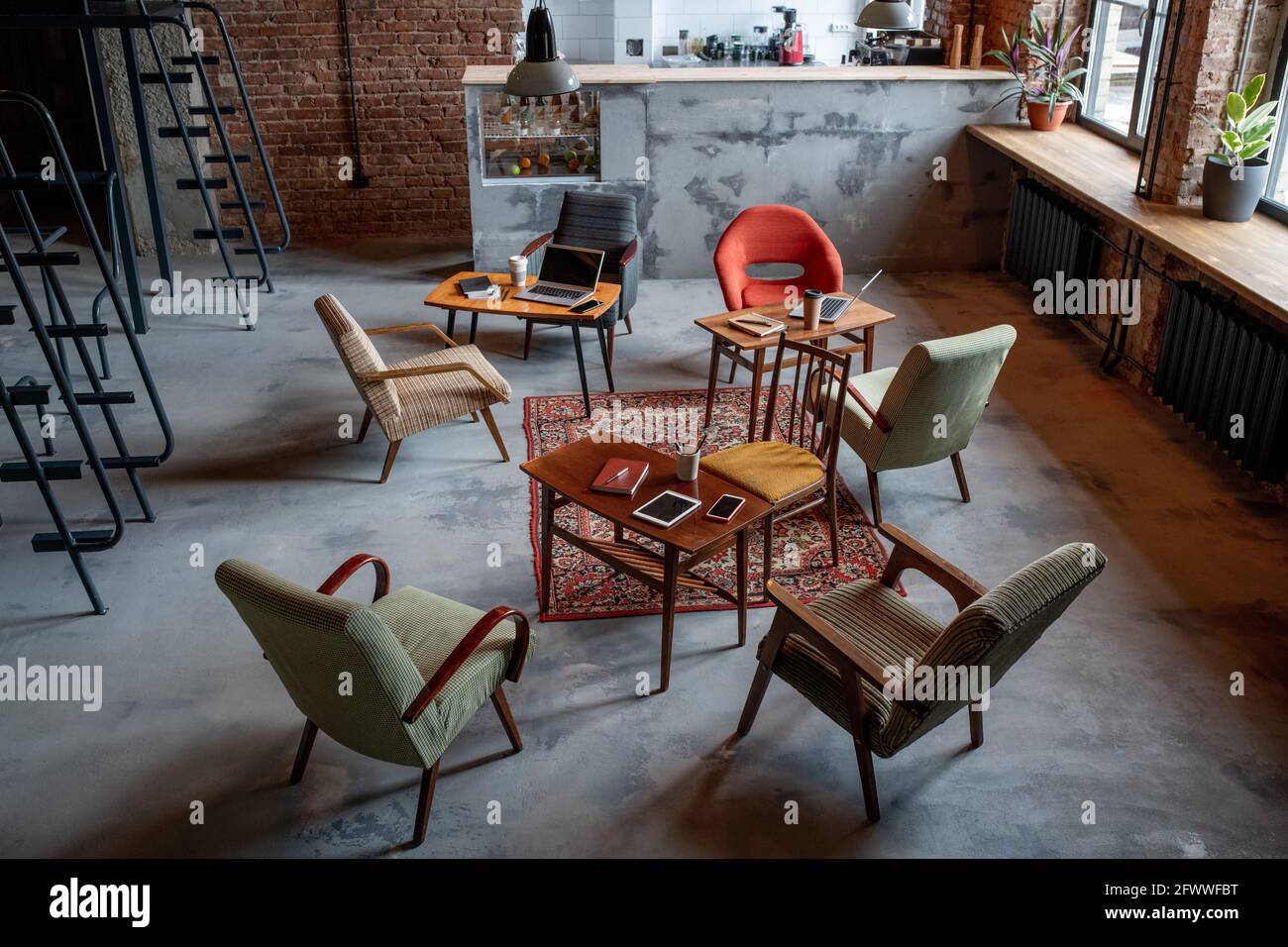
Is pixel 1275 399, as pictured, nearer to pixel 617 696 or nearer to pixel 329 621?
pixel 617 696

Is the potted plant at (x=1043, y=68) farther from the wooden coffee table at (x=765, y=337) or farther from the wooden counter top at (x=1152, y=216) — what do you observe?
the wooden coffee table at (x=765, y=337)

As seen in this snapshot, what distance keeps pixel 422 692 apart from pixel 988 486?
3.50 meters

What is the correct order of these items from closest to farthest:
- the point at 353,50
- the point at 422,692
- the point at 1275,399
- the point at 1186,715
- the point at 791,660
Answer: the point at 422,692 → the point at 791,660 → the point at 1186,715 → the point at 1275,399 → the point at 353,50

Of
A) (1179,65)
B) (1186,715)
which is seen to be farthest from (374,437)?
(1179,65)

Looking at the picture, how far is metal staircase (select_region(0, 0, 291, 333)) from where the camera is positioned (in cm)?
700

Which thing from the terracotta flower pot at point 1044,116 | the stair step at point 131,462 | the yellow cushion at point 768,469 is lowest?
the stair step at point 131,462

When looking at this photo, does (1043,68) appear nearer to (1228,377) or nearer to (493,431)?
(1228,377)

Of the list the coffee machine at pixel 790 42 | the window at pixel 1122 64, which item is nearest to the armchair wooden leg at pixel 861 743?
the window at pixel 1122 64

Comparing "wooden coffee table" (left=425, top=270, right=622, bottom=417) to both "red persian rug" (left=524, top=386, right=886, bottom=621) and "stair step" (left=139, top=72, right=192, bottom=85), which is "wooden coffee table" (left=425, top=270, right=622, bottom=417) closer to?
"red persian rug" (left=524, top=386, right=886, bottom=621)

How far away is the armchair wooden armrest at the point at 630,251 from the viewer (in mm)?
7176

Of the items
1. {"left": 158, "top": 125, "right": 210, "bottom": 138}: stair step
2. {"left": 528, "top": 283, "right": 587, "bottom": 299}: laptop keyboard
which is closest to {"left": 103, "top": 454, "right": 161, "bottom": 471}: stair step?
{"left": 528, "top": 283, "right": 587, "bottom": 299}: laptop keyboard

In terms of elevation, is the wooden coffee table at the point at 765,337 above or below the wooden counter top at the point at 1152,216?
below

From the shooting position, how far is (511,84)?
566 centimetres

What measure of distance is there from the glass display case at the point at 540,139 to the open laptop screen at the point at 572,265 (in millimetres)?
1775
